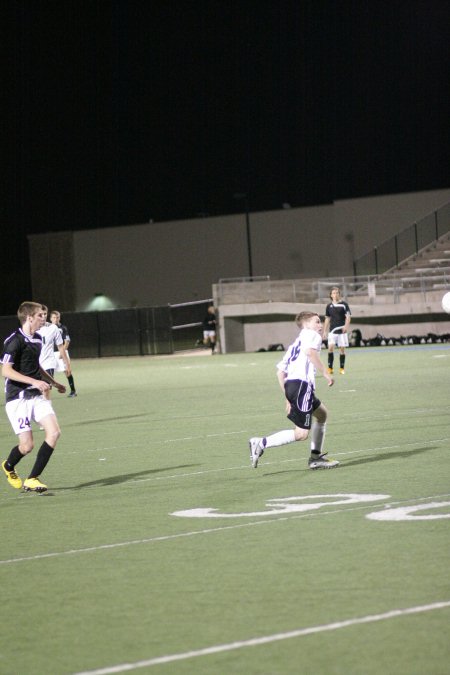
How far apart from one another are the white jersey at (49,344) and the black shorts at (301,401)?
30.3ft

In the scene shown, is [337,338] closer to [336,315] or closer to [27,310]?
[336,315]

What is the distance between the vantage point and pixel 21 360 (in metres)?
11.8

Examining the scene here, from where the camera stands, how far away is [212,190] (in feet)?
230

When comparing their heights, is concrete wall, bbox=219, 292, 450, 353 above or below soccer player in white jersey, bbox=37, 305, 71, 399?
below

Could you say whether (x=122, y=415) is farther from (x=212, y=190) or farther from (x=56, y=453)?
(x=212, y=190)

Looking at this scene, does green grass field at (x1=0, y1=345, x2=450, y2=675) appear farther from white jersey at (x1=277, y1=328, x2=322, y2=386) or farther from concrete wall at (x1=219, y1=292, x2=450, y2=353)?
concrete wall at (x1=219, y1=292, x2=450, y2=353)

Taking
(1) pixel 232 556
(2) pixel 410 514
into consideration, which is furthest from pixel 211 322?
(1) pixel 232 556

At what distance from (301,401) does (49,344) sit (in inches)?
399

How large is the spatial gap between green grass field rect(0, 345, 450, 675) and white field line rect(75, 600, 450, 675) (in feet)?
0.05

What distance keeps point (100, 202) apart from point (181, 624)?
66.9 meters

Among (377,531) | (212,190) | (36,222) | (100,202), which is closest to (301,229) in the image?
(212,190)

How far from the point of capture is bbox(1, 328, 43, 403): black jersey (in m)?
11.8

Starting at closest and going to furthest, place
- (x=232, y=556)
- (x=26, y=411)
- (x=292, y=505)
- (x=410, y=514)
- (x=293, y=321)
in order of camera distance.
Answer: (x=232, y=556) → (x=410, y=514) → (x=292, y=505) → (x=26, y=411) → (x=293, y=321)

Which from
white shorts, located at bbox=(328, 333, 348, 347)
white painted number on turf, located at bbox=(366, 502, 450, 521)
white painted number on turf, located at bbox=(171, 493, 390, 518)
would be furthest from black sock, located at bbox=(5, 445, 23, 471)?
white shorts, located at bbox=(328, 333, 348, 347)
